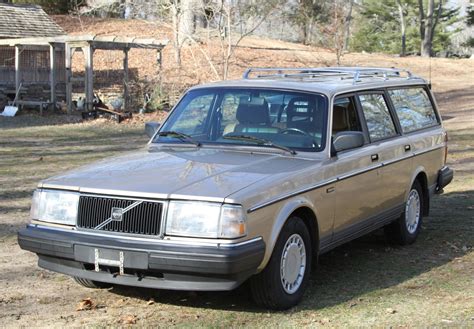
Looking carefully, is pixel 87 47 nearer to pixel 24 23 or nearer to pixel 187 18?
pixel 187 18

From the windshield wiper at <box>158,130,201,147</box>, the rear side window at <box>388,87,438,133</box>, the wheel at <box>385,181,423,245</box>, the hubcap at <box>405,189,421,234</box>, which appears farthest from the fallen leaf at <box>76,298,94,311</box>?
the rear side window at <box>388,87,438,133</box>

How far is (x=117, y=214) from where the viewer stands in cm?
505

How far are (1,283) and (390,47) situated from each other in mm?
55403

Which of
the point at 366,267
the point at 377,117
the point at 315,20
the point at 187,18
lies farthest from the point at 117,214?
the point at 315,20

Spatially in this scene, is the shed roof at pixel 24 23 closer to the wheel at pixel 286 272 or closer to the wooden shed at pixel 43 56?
the wooden shed at pixel 43 56

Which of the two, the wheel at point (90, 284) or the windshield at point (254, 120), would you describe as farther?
the windshield at point (254, 120)

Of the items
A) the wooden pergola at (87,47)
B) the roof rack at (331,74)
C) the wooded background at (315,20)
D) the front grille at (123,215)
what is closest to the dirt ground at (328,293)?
the front grille at (123,215)

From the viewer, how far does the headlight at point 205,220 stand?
4.84 m

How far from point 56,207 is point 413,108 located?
4.34m

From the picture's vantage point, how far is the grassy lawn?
523 centimetres

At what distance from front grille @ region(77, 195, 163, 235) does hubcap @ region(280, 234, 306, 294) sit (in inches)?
39.4

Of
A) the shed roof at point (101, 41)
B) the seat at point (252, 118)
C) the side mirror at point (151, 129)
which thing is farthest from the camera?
the shed roof at point (101, 41)

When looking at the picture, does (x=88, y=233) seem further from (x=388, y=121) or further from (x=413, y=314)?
(x=388, y=121)

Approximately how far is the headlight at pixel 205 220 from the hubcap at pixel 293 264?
0.63 metres
